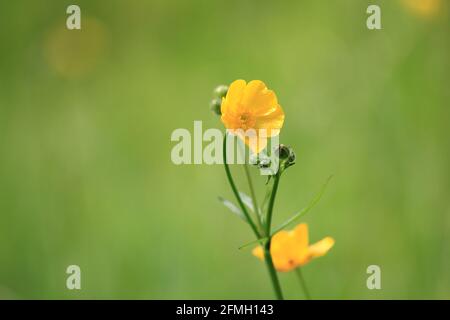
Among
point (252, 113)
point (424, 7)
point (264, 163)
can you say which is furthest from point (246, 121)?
point (424, 7)

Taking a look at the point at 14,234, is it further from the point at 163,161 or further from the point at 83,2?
the point at 83,2

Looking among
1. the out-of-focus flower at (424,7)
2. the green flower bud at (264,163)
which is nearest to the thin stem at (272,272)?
the green flower bud at (264,163)

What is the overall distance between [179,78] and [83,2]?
0.78 metres

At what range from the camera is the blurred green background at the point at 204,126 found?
3.06m

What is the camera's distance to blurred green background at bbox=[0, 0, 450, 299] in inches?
121

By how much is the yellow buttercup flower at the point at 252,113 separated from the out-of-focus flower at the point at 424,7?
2061 mm

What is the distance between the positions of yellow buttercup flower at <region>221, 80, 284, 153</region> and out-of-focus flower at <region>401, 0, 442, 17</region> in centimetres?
206

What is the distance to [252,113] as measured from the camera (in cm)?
180

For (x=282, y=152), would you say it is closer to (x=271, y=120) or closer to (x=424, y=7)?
(x=271, y=120)

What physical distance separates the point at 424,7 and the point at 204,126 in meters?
1.20

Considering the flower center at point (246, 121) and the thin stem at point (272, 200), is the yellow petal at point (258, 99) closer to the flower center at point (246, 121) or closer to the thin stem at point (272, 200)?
the flower center at point (246, 121)

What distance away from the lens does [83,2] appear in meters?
4.49

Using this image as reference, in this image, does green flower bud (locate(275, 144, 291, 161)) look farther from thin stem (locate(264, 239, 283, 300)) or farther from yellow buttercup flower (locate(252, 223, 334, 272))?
yellow buttercup flower (locate(252, 223, 334, 272))
